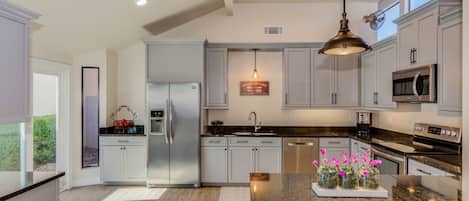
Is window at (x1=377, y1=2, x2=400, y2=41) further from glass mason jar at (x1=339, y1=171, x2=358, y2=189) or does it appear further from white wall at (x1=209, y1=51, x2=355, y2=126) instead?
glass mason jar at (x1=339, y1=171, x2=358, y2=189)

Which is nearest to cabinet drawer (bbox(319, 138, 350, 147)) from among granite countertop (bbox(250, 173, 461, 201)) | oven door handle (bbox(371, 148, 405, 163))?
oven door handle (bbox(371, 148, 405, 163))

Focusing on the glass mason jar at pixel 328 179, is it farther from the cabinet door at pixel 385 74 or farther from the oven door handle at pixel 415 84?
the cabinet door at pixel 385 74

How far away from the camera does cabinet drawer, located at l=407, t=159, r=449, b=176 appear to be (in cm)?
278

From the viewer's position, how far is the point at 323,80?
5504 millimetres

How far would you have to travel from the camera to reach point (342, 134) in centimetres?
545

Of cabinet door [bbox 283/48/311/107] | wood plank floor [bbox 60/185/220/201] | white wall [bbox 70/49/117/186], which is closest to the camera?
wood plank floor [bbox 60/185/220/201]

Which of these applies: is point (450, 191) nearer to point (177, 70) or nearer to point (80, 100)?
point (177, 70)

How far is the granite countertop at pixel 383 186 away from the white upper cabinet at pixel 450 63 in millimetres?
867

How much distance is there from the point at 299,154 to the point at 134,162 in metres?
2.71

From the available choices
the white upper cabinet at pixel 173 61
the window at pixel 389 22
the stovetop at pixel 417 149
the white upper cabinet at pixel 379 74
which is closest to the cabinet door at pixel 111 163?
the white upper cabinet at pixel 173 61

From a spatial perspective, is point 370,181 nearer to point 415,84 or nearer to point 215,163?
point 415,84

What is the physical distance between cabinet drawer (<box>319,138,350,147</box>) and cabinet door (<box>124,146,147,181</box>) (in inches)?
115

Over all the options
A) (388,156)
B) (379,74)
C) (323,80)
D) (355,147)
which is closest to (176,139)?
(323,80)

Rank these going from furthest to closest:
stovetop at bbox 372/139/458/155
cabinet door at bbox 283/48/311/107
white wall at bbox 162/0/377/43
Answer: white wall at bbox 162/0/377/43, cabinet door at bbox 283/48/311/107, stovetop at bbox 372/139/458/155
